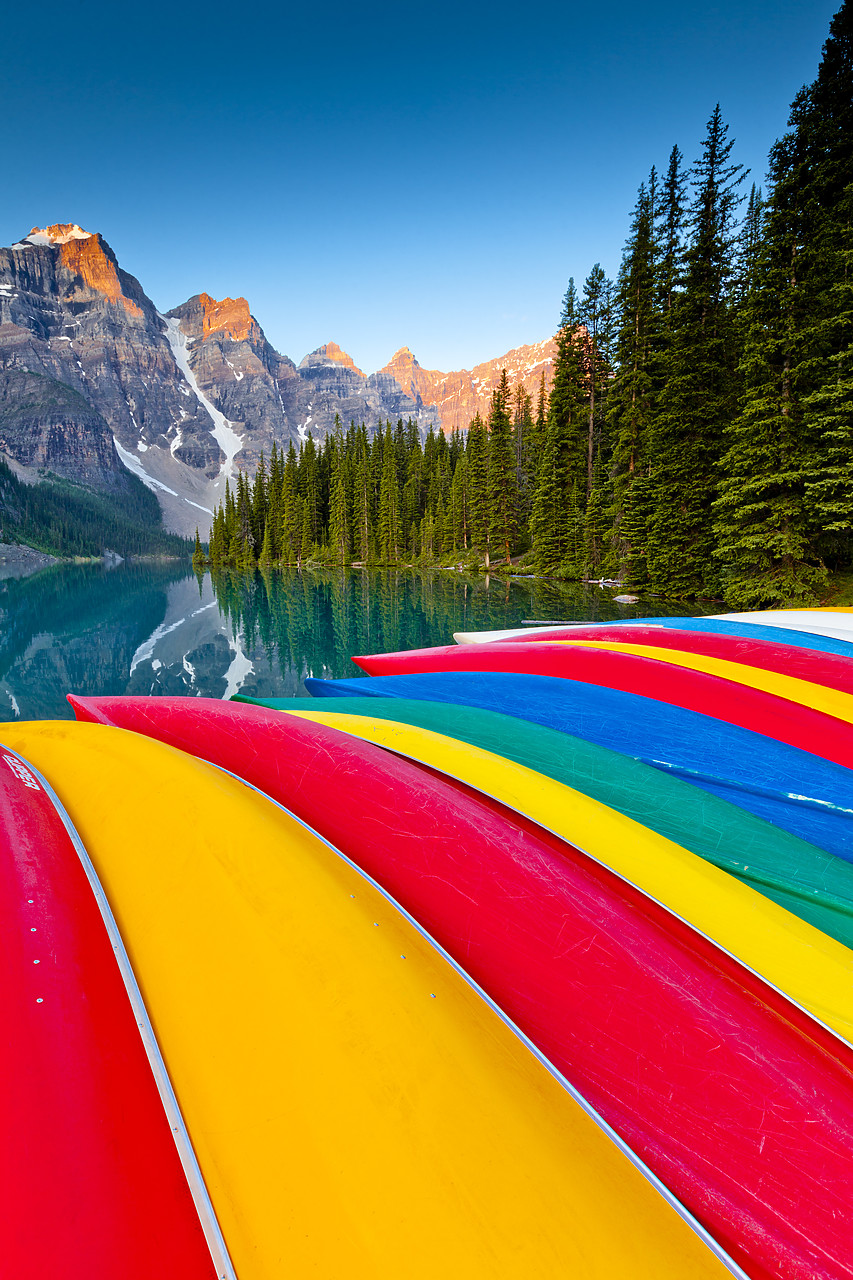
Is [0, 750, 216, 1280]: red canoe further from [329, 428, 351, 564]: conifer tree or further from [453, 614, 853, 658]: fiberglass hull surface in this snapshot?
[329, 428, 351, 564]: conifer tree

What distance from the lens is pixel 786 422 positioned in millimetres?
11406

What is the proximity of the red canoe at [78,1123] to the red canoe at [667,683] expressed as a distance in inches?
149

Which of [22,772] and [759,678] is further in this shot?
[759,678]

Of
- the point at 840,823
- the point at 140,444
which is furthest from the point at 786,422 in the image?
the point at 140,444

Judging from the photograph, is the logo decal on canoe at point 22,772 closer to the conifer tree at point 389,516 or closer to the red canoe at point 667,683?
the red canoe at point 667,683

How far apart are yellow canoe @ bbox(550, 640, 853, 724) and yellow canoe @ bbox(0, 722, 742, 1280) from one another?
3.37 m

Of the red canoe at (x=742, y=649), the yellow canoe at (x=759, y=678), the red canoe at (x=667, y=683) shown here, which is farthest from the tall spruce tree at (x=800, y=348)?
the red canoe at (x=667, y=683)

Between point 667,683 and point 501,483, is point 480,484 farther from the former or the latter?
point 667,683

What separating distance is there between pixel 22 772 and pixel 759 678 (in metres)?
4.66

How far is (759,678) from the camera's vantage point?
4.00m

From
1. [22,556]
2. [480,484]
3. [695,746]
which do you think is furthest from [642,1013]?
[22,556]

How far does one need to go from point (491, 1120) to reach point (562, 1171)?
15cm

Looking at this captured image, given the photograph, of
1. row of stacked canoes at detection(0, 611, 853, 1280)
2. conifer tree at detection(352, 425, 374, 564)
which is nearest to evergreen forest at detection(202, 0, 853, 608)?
row of stacked canoes at detection(0, 611, 853, 1280)

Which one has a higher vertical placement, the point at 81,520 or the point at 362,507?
the point at 81,520
